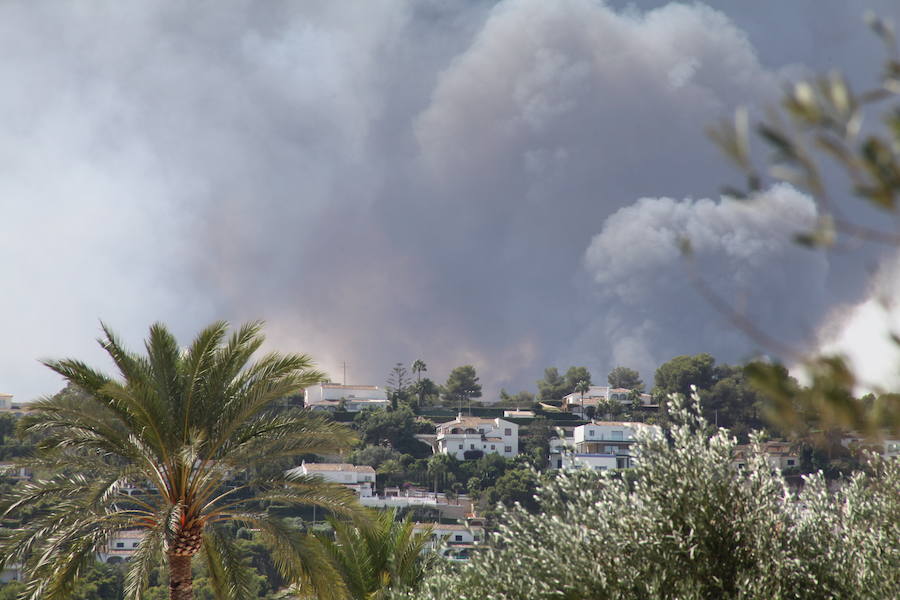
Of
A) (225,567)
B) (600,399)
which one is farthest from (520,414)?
(225,567)

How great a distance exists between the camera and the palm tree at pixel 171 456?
1319cm

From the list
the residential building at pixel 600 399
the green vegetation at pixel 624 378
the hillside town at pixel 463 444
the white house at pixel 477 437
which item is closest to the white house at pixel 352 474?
the hillside town at pixel 463 444

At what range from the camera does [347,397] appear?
13300 cm

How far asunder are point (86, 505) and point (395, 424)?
10064 cm

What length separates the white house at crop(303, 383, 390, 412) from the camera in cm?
12900

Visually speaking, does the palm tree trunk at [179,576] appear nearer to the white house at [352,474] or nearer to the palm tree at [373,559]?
the palm tree at [373,559]

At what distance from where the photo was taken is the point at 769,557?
903cm

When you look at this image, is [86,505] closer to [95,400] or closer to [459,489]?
[95,400]

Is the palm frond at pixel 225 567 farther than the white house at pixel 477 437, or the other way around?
the white house at pixel 477 437

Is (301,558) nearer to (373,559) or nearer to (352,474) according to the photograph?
(373,559)

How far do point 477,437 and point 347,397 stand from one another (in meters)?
30.4

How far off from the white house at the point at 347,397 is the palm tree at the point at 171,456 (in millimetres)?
113450

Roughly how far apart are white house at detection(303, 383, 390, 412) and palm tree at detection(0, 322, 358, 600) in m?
113

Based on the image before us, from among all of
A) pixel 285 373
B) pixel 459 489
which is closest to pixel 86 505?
pixel 285 373
